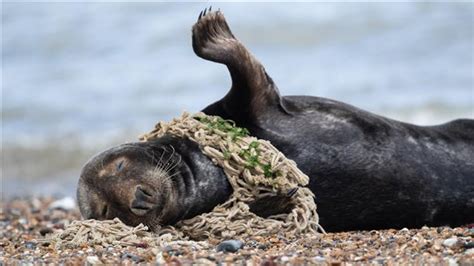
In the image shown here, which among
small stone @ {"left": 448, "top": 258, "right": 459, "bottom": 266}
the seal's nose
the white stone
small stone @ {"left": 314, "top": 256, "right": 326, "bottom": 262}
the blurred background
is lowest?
small stone @ {"left": 448, "top": 258, "right": 459, "bottom": 266}

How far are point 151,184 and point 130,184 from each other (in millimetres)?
123

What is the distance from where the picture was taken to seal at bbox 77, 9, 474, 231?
624cm

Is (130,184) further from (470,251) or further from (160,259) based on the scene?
(470,251)

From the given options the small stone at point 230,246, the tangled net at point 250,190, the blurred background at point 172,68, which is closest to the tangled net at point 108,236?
the small stone at point 230,246

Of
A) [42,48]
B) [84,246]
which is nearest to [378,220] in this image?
[84,246]

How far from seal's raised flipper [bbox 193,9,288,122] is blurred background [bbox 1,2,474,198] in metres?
6.01

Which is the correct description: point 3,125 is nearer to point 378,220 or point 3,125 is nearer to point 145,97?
point 145,97

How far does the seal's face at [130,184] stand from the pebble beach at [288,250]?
27 cm

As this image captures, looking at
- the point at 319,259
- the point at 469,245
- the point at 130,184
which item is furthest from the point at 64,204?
the point at 469,245

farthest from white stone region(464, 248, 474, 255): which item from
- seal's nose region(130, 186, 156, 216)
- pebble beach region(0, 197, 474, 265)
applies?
seal's nose region(130, 186, 156, 216)

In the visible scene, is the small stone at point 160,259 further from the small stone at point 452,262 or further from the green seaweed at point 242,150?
the small stone at point 452,262

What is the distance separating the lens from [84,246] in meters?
5.95

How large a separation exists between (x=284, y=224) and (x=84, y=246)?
1214 mm

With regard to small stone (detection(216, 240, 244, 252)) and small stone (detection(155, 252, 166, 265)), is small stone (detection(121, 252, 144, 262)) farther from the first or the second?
small stone (detection(216, 240, 244, 252))
